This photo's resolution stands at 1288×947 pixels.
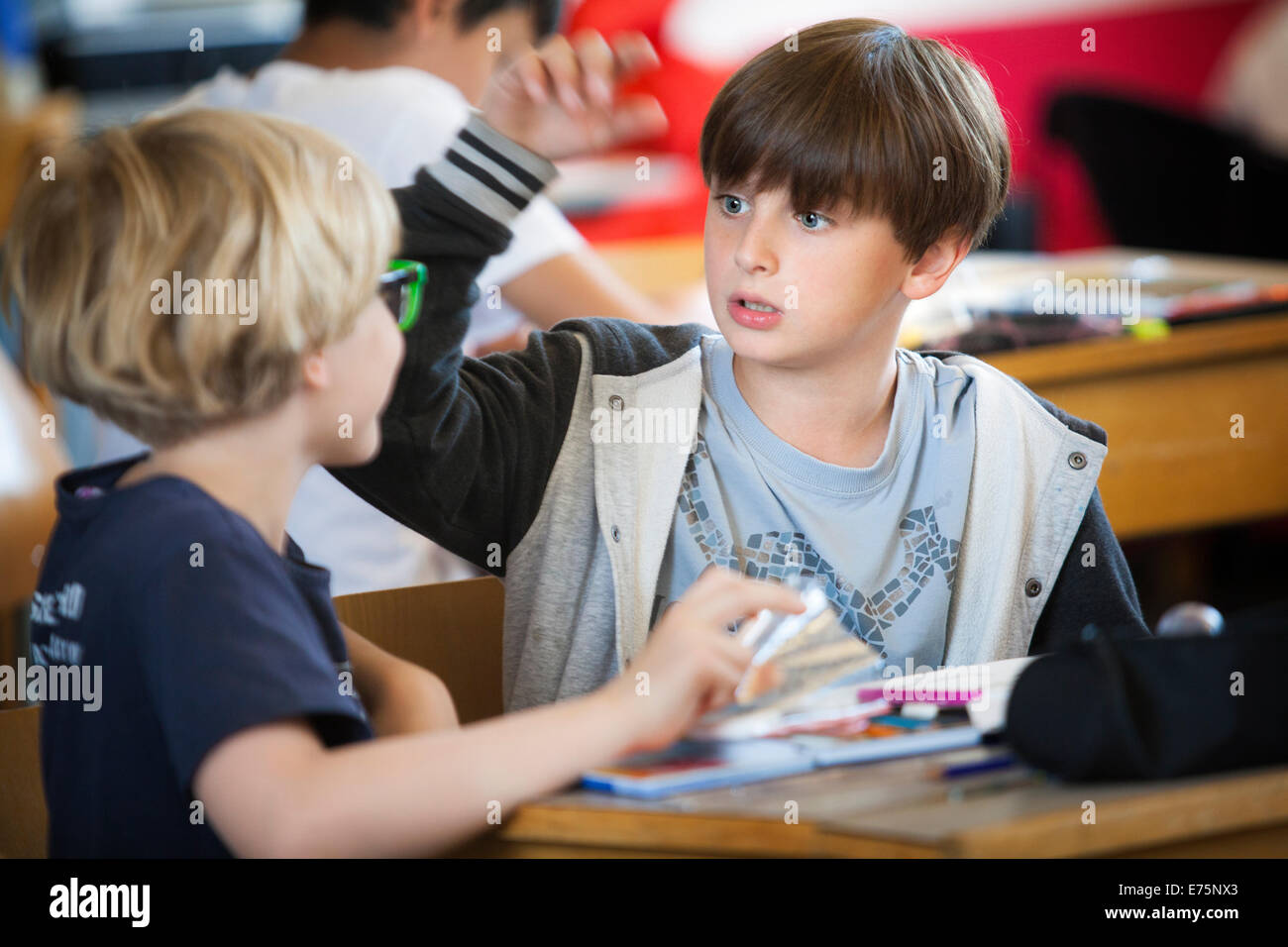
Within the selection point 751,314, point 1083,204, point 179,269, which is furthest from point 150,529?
point 1083,204

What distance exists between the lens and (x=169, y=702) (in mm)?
836

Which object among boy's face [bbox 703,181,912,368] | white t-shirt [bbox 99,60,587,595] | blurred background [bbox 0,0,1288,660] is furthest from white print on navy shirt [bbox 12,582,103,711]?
blurred background [bbox 0,0,1288,660]

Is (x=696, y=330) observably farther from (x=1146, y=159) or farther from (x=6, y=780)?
(x=1146, y=159)

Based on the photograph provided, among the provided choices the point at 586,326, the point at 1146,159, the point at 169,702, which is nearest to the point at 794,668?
the point at 169,702

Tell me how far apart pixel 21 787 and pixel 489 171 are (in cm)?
59

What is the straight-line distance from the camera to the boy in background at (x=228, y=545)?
2.72ft

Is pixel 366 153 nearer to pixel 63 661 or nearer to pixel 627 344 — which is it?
pixel 627 344

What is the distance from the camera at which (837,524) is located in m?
1.34

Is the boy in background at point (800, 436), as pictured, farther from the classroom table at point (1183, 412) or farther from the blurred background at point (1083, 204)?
the classroom table at point (1183, 412)

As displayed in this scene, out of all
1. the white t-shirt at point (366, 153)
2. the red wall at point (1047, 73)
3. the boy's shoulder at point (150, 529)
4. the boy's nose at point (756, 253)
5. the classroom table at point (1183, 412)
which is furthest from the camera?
the red wall at point (1047, 73)

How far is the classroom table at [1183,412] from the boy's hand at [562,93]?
91 centimetres

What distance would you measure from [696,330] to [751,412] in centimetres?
12

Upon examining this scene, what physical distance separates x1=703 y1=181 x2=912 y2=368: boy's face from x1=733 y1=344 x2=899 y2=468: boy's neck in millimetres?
55

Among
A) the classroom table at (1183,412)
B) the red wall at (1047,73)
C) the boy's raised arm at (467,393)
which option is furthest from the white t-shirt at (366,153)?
the red wall at (1047,73)
